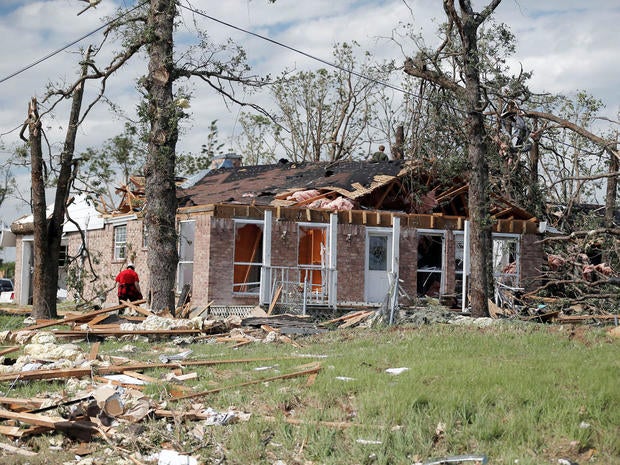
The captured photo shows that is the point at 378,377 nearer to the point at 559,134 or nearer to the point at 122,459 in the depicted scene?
the point at 122,459

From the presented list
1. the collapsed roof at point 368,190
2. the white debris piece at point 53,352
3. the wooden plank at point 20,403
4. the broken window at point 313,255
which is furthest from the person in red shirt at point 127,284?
the wooden plank at point 20,403

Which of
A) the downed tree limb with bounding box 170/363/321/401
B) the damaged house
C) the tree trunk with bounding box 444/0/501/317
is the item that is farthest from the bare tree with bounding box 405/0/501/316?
the downed tree limb with bounding box 170/363/321/401

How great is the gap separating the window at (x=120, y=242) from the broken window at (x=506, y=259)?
42.5 feet

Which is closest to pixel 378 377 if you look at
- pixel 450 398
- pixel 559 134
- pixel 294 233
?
pixel 450 398

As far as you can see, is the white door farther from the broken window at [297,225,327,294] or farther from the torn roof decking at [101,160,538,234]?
the broken window at [297,225,327,294]

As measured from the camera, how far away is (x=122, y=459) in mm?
8484

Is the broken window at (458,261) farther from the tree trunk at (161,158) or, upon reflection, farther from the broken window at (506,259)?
the tree trunk at (161,158)

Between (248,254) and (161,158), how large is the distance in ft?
22.2

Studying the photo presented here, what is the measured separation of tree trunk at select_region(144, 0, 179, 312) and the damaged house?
331cm

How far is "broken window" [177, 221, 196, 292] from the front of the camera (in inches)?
1024

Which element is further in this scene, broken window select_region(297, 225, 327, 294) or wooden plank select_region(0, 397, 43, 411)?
broken window select_region(297, 225, 327, 294)

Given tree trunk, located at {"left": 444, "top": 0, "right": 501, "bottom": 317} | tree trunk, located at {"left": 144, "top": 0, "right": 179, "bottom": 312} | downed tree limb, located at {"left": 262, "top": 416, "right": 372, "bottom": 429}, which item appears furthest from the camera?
tree trunk, located at {"left": 444, "top": 0, "right": 501, "bottom": 317}

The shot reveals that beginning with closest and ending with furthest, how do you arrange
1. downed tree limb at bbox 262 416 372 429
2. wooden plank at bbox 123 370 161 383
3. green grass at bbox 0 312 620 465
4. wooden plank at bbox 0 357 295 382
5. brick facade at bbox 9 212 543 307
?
green grass at bbox 0 312 620 465 → downed tree limb at bbox 262 416 372 429 → wooden plank at bbox 123 370 161 383 → wooden plank at bbox 0 357 295 382 → brick facade at bbox 9 212 543 307

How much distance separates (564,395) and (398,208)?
708 inches
